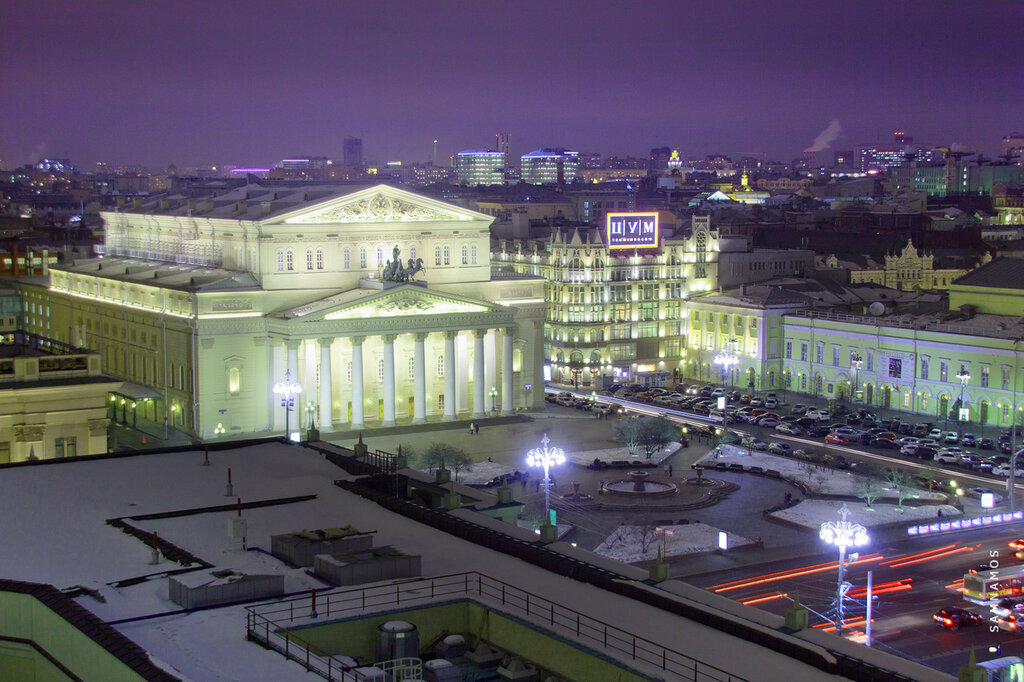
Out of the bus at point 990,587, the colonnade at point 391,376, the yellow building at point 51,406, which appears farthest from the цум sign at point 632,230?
the bus at point 990,587

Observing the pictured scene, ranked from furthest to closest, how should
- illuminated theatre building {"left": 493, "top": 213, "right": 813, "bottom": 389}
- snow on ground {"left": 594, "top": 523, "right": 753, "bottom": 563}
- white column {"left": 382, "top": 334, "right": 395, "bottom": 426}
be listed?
1. illuminated theatre building {"left": 493, "top": 213, "right": 813, "bottom": 389}
2. white column {"left": 382, "top": 334, "right": 395, "bottom": 426}
3. snow on ground {"left": 594, "top": 523, "right": 753, "bottom": 563}

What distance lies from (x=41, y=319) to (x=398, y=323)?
38649 millimetres

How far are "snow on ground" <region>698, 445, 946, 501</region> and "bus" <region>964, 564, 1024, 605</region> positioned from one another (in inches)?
590

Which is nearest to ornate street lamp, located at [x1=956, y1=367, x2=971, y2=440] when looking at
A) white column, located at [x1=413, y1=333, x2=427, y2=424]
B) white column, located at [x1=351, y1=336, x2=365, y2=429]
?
white column, located at [x1=413, y1=333, x2=427, y2=424]

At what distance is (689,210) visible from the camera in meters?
191

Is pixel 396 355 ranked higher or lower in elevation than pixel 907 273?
lower

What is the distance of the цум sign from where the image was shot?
11031 centimetres

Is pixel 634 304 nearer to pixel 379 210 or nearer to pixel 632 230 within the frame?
pixel 632 230

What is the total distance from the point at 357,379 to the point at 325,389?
2161 millimetres

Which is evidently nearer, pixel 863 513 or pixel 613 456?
pixel 863 513

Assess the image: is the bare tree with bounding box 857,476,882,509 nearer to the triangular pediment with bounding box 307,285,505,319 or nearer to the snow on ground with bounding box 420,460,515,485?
the snow on ground with bounding box 420,460,515,485

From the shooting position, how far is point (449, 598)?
27.2 meters

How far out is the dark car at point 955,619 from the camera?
4488 cm

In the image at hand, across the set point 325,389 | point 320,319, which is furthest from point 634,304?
point 325,389
